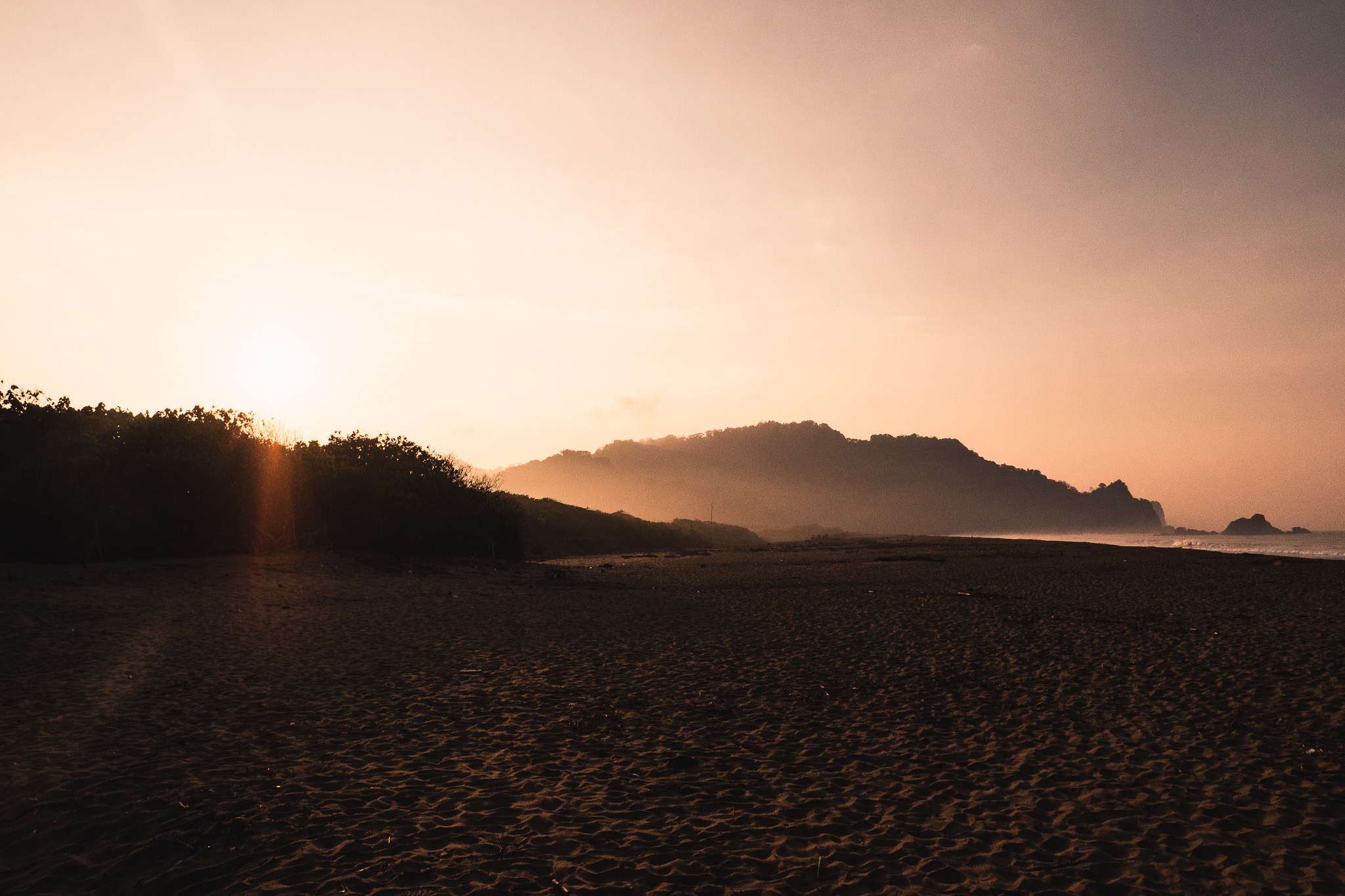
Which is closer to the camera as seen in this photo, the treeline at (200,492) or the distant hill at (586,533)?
the treeline at (200,492)

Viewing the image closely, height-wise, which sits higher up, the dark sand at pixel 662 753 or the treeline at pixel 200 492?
the treeline at pixel 200 492

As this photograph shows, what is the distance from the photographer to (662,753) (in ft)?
31.9

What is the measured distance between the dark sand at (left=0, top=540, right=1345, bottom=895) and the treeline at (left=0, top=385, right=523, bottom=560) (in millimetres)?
9734

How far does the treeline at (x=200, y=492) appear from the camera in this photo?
95.4ft

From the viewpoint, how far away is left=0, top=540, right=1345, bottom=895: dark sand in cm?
655

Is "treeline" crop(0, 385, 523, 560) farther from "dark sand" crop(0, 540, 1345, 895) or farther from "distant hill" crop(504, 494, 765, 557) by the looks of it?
"distant hill" crop(504, 494, 765, 557)

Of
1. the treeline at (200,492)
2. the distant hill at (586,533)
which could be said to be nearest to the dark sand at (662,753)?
the treeline at (200,492)

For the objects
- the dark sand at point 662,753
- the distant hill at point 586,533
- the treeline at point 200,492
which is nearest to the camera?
the dark sand at point 662,753

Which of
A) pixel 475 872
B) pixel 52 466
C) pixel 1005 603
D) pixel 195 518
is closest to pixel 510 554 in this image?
pixel 195 518

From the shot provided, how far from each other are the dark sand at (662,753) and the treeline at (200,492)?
9.73 meters

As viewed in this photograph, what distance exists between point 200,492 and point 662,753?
33524 millimetres

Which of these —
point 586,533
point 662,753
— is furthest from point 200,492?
point 586,533

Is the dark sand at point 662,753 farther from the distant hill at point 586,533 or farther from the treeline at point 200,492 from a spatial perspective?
the distant hill at point 586,533

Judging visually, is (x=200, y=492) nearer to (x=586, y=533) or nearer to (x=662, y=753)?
(x=662, y=753)
